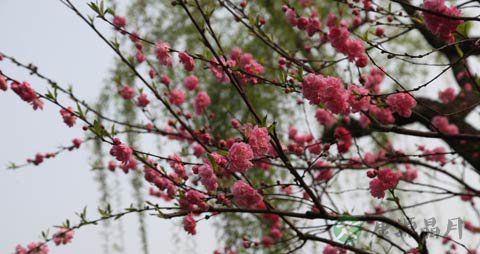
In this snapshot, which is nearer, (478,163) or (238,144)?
(238,144)

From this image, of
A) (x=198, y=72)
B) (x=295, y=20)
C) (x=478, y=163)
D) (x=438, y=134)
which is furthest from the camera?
(x=198, y=72)

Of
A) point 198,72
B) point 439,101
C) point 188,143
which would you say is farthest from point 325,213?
point 198,72

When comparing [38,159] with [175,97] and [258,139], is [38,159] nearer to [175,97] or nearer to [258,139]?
[175,97]

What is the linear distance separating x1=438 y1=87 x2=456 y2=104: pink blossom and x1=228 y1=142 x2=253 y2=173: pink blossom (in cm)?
158

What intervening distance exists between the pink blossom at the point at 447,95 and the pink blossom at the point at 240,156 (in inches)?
62.4

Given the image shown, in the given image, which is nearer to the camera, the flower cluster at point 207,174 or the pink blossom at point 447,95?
the flower cluster at point 207,174

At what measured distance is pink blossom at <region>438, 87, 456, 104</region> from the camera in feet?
6.90

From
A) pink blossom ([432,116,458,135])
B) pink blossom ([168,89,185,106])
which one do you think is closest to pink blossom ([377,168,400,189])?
pink blossom ([168,89,185,106])

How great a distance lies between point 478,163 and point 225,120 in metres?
1.70

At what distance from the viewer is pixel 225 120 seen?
10.4ft

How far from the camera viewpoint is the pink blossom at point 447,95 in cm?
210

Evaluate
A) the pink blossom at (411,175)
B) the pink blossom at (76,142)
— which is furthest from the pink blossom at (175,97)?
the pink blossom at (411,175)

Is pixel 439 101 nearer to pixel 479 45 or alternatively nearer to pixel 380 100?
pixel 380 100

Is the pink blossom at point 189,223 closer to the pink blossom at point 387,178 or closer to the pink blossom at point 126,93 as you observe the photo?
the pink blossom at point 387,178
